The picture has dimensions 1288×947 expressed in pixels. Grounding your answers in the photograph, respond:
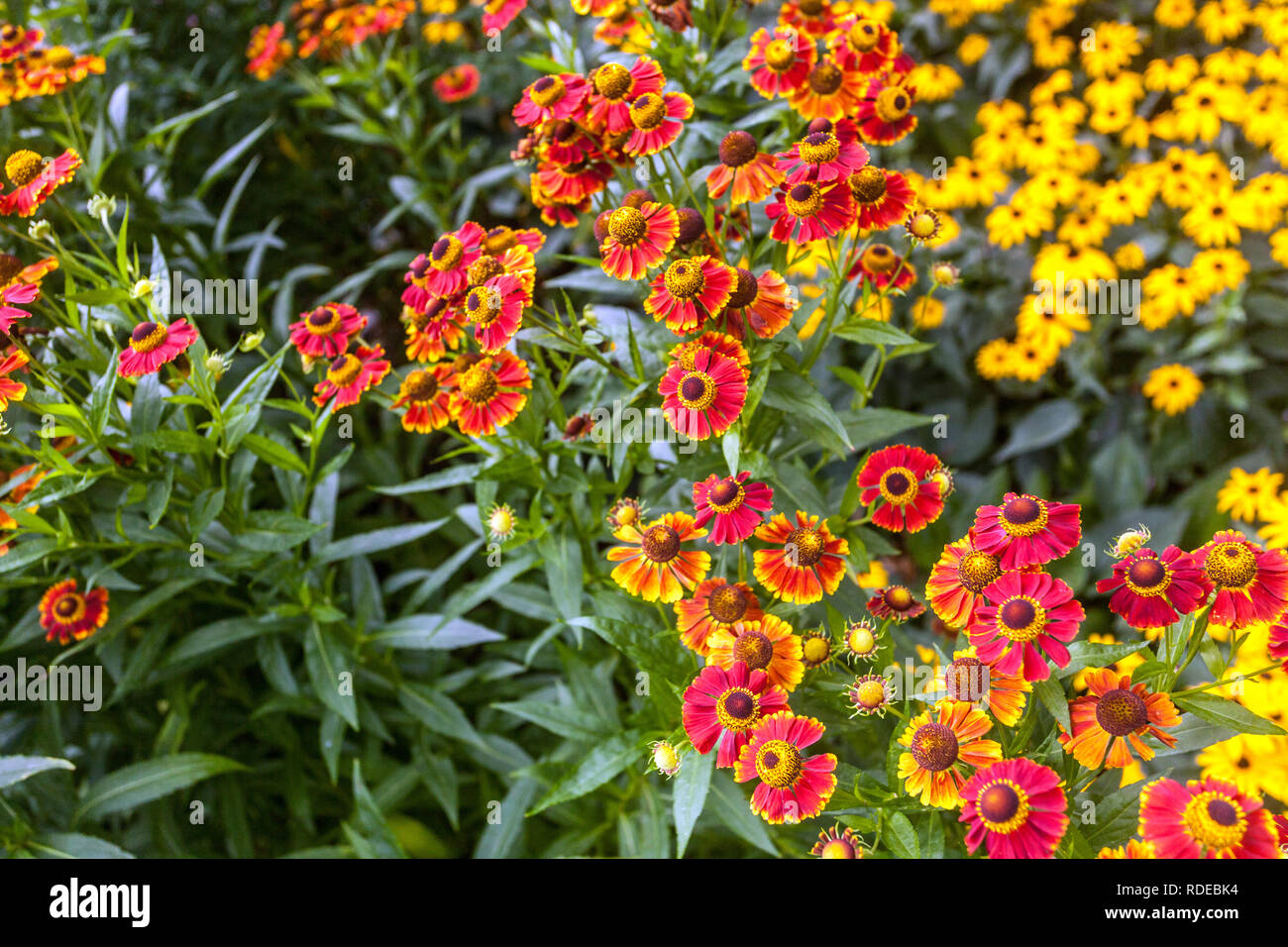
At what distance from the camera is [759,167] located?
4.63 ft

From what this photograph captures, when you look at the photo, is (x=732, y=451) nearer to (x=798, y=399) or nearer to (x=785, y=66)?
(x=798, y=399)

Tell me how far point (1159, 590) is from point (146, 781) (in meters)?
1.86

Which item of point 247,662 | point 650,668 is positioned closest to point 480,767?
point 247,662

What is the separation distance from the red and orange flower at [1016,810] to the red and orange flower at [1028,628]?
0.12 metres

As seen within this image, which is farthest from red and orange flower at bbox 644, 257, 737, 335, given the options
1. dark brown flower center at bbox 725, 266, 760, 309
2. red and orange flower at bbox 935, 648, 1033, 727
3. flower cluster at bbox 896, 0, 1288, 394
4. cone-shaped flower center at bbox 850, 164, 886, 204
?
flower cluster at bbox 896, 0, 1288, 394

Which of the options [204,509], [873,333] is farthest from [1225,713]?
[204,509]

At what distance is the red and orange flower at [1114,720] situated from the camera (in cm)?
105

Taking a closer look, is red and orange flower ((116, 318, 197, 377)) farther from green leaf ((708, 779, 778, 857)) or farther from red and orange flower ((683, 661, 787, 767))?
green leaf ((708, 779, 778, 857))

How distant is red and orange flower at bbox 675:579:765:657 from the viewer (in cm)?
126

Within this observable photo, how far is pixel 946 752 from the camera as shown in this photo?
41.4 inches

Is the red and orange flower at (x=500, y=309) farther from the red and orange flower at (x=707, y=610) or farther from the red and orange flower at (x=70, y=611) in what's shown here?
the red and orange flower at (x=70, y=611)

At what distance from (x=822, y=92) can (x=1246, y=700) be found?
4.94ft

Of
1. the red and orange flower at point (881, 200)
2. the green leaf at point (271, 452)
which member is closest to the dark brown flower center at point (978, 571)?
the red and orange flower at point (881, 200)
